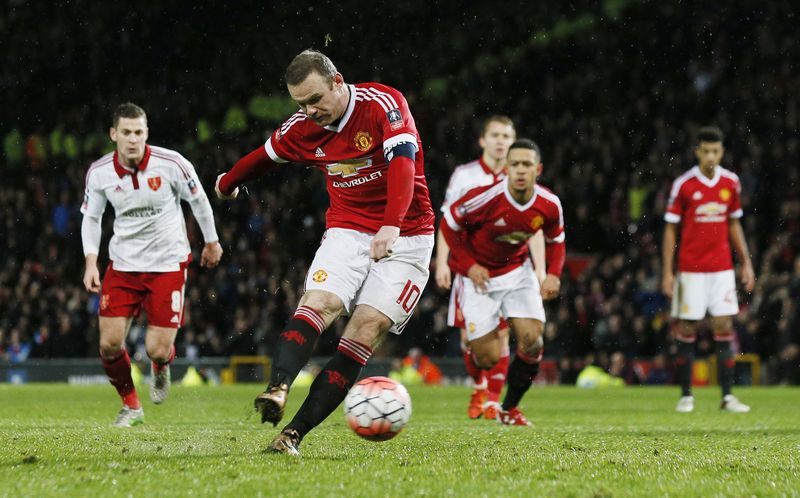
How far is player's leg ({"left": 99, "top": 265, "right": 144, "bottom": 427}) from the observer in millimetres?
8188

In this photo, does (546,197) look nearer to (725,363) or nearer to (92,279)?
(92,279)

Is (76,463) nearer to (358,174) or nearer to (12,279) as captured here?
(358,174)

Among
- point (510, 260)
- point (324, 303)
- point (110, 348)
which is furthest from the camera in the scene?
point (510, 260)

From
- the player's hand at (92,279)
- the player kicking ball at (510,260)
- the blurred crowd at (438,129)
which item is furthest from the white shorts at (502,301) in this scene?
the blurred crowd at (438,129)

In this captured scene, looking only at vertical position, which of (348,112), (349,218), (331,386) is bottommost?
(331,386)

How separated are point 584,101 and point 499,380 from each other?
14643 millimetres

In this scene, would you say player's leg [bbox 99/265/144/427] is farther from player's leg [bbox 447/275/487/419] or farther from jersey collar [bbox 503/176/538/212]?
jersey collar [bbox 503/176/538/212]

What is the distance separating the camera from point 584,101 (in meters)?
23.2

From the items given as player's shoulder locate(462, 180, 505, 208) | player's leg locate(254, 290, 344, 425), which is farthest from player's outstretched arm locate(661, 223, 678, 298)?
player's leg locate(254, 290, 344, 425)

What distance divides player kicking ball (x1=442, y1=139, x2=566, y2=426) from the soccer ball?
9.38 feet

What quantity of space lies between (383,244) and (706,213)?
267 inches

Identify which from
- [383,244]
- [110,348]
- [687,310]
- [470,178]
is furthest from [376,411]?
[687,310]

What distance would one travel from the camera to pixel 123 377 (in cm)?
827

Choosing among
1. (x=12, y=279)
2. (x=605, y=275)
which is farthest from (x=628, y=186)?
(x=12, y=279)
